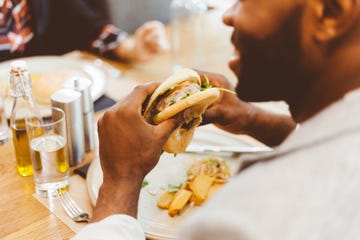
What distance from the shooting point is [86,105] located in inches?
54.5

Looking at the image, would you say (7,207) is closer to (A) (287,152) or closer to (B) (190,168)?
(B) (190,168)

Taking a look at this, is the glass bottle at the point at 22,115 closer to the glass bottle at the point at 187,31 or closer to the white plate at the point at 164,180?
the white plate at the point at 164,180

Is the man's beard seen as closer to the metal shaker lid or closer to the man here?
the man

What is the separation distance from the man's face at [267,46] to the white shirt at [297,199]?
18 cm

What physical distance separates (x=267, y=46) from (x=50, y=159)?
0.66 meters

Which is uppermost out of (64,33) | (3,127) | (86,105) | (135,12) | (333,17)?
(333,17)

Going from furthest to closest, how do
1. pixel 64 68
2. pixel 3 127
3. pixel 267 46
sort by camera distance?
pixel 64 68 < pixel 3 127 < pixel 267 46

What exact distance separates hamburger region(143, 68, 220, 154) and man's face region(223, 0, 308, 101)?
0.78ft

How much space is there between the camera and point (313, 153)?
66cm

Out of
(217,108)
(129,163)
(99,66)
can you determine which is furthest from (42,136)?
(99,66)

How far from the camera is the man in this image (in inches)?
24.4

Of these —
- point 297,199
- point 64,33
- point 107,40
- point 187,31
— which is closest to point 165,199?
point 297,199

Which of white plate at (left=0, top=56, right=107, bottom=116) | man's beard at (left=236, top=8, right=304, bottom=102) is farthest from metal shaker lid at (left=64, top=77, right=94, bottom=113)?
man's beard at (left=236, top=8, right=304, bottom=102)

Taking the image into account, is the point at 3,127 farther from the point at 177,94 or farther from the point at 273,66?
the point at 273,66
